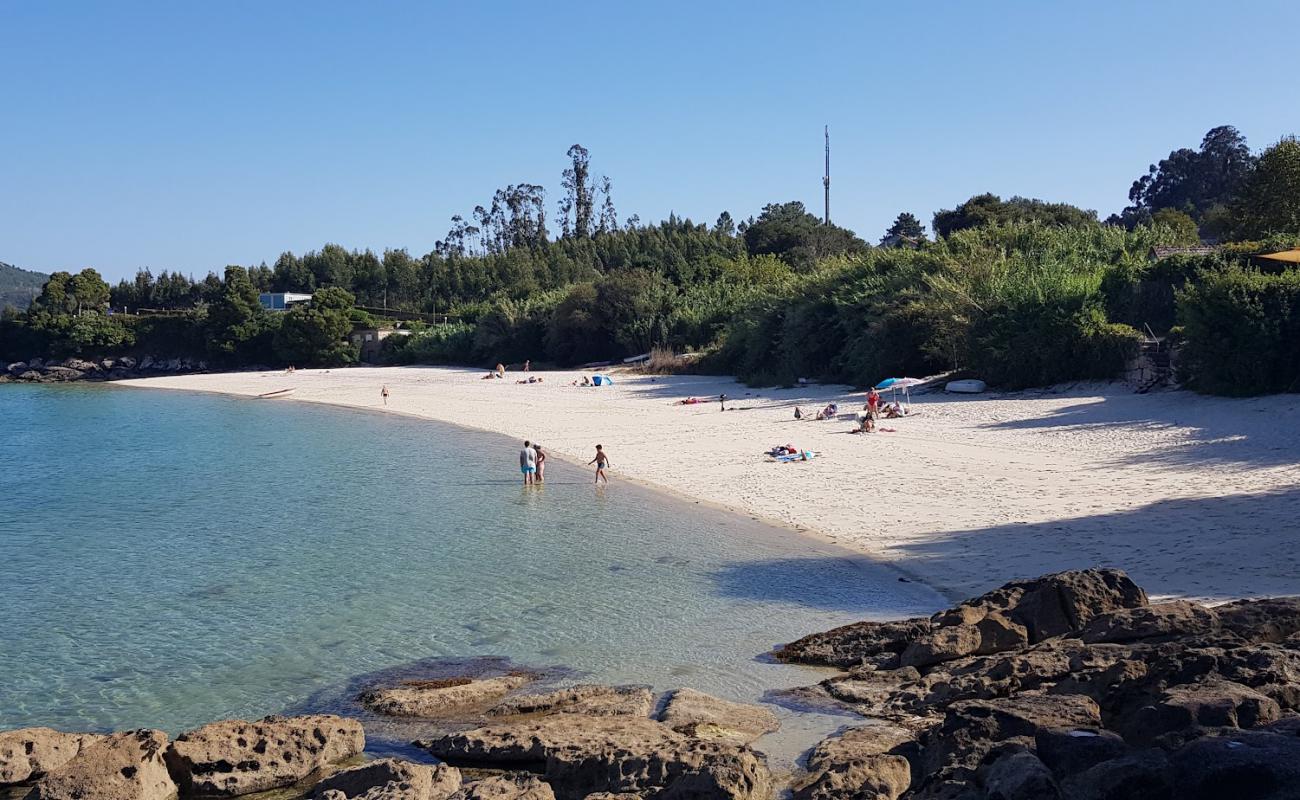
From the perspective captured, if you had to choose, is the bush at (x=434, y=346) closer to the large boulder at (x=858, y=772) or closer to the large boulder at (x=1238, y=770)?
the large boulder at (x=858, y=772)

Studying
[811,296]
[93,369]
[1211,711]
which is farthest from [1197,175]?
[1211,711]

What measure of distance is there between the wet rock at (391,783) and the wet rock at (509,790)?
231 mm

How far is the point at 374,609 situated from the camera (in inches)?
535

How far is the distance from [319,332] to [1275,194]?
5612 cm

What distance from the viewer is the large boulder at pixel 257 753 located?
8.04m

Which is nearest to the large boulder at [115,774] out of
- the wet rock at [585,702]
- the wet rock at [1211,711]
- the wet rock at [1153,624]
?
the wet rock at [585,702]

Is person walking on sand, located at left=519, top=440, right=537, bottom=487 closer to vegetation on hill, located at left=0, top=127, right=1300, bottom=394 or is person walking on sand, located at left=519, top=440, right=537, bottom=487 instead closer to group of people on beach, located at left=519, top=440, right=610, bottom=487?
group of people on beach, located at left=519, top=440, right=610, bottom=487

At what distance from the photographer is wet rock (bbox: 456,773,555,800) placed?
6934mm

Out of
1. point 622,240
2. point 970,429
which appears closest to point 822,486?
point 970,429

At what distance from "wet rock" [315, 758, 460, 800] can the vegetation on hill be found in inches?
776

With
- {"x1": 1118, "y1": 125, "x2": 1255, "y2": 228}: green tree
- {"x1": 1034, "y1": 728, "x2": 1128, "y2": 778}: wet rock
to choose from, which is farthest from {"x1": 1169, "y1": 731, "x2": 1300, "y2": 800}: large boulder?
{"x1": 1118, "y1": 125, "x2": 1255, "y2": 228}: green tree

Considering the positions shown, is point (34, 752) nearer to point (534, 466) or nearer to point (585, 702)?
point (585, 702)

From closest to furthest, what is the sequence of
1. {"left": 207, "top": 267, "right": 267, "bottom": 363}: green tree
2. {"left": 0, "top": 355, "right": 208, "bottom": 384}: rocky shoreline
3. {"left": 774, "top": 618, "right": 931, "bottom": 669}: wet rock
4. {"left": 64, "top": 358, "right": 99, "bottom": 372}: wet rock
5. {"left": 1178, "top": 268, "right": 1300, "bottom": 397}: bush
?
1. {"left": 774, "top": 618, "right": 931, "bottom": 669}: wet rock
2. {"left": 1178, "top": 268, "right": 1300, "bottom": 397}: bush
3. {"left": 207, "top": 267, "right": 267, "bottom": 363}: green tree
4. {"left": 0, "top": 355, "right": 208, "bottom": 384}: rocky shoreline
5. {"left": 64, "top": 358, "right": 99, "bottom": 372}: wet rock

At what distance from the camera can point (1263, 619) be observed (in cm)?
852
